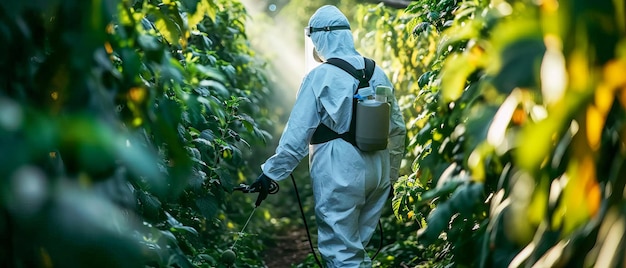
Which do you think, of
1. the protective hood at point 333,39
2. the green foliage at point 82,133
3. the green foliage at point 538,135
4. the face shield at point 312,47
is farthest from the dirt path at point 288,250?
the green foliage at point 538,135

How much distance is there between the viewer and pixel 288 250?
7.19 metres

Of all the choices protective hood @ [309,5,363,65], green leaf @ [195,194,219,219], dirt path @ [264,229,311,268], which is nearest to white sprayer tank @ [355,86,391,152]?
protective hood @ [309,5,363,65]

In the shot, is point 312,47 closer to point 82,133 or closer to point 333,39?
point 333,39

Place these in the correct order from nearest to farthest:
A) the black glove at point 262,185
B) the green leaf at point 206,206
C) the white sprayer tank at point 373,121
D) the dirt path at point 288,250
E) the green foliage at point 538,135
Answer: the green foliage at point 538,135, the green leaf at point 206,206, the white sprayer tank at point 373,121, the black glove at point 262,185, the dirt path at point 288,250

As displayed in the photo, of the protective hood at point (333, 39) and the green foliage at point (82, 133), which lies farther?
the protective hood at point (333, 39)

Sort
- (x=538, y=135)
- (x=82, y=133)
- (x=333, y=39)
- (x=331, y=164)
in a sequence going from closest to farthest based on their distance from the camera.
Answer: (x=82, y=133) → (x=538, y=135) → (x=331, y=164) → (x=333, y=39)

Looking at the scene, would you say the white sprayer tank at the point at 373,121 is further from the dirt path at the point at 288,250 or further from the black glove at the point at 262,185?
the dirt path at the point at 288,250

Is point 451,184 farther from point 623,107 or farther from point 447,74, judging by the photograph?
point 623,107

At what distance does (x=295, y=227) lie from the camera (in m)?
8.22

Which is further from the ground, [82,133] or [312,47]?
[82,133]

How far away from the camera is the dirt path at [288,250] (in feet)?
21.9

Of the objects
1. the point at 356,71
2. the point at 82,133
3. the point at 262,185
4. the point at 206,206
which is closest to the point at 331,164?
the point at 262,185

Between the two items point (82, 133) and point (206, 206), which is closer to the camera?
point (82, 133)

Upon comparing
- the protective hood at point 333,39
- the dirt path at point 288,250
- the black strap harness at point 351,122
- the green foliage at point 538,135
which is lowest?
the dirt path at point 288,250
